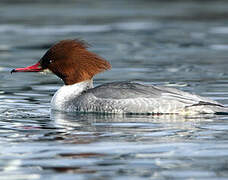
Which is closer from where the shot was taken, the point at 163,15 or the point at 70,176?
the point at 70,176

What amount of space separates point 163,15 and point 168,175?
70.4ft

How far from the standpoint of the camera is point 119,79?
50.6ft

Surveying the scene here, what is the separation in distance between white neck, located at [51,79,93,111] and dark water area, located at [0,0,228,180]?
26 cm

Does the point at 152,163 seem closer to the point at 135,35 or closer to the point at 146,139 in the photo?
the point at 146,139

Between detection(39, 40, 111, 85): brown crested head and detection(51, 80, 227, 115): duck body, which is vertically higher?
detection(39, 40, 111, 85): brown crested head

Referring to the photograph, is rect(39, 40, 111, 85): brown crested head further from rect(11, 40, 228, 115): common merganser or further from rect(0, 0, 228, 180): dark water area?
rect(0, 0, 228, 180): dark water area

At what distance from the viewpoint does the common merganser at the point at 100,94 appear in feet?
35.3

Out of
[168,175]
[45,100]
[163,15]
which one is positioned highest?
[163,15]

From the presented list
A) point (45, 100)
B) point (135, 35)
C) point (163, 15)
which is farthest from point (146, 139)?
point (163, 15)

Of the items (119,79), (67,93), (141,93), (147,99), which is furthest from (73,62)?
(119,79)

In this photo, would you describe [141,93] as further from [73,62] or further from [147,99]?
[73,62]

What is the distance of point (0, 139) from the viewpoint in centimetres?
875

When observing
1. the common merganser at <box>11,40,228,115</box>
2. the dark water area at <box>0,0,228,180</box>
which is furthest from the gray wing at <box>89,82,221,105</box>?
the dark water area at <box>0,0,228,180</box>

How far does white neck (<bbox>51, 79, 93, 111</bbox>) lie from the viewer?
11477 millimetres
